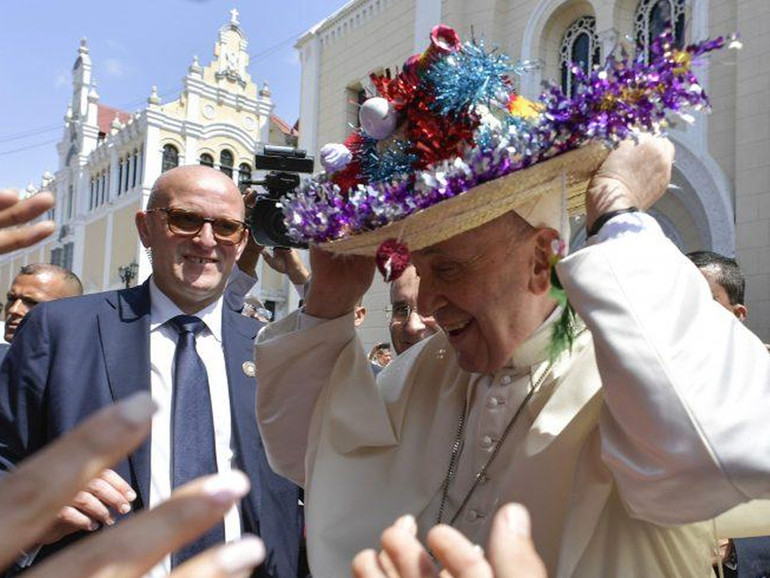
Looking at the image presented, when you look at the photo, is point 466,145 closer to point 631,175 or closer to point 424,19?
point 631,175

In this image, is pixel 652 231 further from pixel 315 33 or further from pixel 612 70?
pixel 315 33

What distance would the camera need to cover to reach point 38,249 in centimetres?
3509

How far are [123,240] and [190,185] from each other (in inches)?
1044

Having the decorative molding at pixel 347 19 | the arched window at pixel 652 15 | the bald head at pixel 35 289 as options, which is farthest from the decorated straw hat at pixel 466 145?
the decorative molding at pixel 347 19

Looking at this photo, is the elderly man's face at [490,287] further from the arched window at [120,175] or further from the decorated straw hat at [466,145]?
the arched window at [120,175]

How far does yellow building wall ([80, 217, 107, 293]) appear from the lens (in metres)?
29.0

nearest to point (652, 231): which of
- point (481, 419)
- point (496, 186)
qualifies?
point (496, 186)

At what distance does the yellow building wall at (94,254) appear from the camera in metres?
29.0

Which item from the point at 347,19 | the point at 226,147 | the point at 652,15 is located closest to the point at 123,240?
the point at 226,147

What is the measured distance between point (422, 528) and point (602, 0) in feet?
35.7

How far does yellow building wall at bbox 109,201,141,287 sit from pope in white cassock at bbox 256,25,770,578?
26.1 metres

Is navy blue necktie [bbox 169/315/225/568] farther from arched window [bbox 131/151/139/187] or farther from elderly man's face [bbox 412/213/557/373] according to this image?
arched window [bbox 131/151/139/187]

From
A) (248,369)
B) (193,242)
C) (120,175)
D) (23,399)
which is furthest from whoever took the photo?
(120,175)

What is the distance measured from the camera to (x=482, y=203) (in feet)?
4.83
